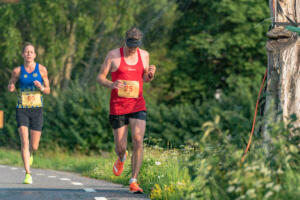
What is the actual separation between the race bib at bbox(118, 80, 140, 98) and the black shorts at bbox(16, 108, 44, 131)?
7.19 feet

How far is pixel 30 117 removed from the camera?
9.46 m

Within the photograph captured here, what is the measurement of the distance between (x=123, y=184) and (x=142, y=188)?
1.21m

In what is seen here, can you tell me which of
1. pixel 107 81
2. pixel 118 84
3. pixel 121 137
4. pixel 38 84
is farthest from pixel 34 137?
pixel 118 84

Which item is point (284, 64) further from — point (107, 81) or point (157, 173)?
point (157, 173)

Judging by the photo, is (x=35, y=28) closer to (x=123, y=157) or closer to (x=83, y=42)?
(x=83, y=42)

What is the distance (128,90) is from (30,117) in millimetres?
2372

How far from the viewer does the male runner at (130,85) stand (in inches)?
304

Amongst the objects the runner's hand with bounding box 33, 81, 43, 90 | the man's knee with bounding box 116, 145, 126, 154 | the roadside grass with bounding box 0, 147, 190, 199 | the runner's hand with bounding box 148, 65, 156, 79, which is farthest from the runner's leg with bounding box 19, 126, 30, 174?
the runner's hand with bounding box 148, 65, 156, 79

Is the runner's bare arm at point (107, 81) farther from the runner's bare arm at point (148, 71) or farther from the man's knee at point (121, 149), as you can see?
the man's knee at point (121, 149)

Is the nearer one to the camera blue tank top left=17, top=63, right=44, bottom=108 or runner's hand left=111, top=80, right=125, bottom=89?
runner's hand left=111, top=80, right=125, bottom=89

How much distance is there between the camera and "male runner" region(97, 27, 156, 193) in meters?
7.73

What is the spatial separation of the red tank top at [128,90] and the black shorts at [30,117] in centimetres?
195

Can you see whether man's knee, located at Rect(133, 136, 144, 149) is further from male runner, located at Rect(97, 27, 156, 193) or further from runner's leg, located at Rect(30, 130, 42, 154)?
runner's leg, located at Rect(30, 130, 42, 154)

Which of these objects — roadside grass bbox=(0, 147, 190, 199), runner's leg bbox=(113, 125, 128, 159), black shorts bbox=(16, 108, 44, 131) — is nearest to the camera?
roadside grass bbox=(0, 147, 190, 199)
